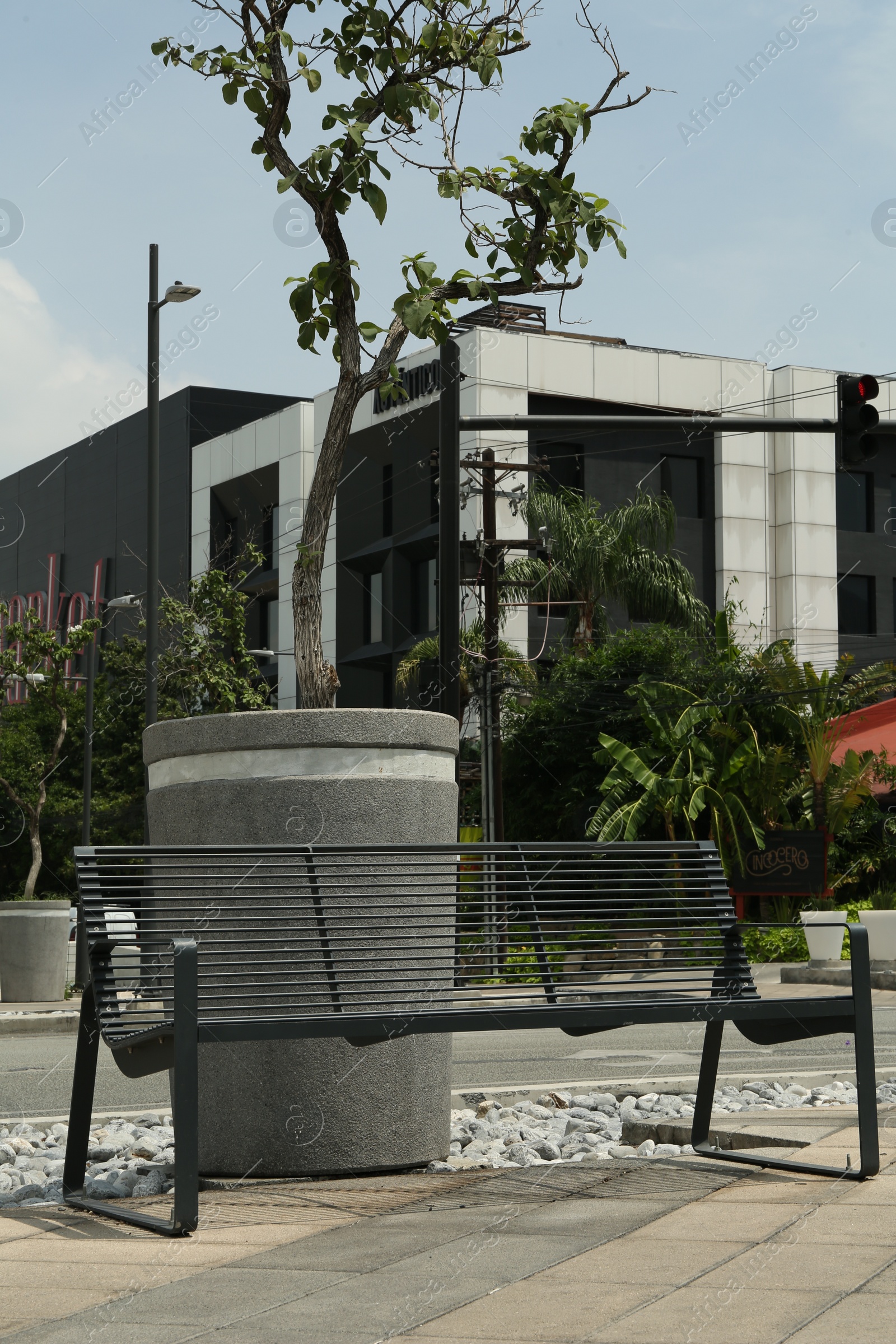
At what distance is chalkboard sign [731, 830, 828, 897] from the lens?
28.3 meters

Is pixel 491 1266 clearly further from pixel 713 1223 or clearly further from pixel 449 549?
pixel 449 549

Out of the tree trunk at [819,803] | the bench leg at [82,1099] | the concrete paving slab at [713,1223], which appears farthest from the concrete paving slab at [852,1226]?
the tree trunk at [819,803]

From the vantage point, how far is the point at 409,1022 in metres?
5.05

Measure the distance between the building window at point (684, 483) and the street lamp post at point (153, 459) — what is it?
24678 millimetres

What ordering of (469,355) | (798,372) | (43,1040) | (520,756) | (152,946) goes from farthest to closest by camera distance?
(798,372) < (469,355) < (520,756) < (43,1040) < (152,946)

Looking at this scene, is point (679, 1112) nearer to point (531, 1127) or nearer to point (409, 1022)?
point (531, 1127)

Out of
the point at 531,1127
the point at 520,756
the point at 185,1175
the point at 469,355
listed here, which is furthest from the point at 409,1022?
the point at 469,355

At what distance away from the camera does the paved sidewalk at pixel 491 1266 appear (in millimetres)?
3646

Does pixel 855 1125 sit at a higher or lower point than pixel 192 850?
lower

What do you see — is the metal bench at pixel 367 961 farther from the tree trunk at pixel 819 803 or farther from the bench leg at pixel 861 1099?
the tree trunk at pixel 819 803

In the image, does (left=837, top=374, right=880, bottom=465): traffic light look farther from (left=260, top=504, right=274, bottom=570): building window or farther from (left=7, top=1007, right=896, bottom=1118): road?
(left=260, top=504, right=274, bottom=570): building window

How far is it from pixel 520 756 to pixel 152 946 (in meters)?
30.8

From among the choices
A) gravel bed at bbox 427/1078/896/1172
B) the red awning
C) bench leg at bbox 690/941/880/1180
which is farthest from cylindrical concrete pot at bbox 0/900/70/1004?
the red awning

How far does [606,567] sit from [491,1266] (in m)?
32.5
